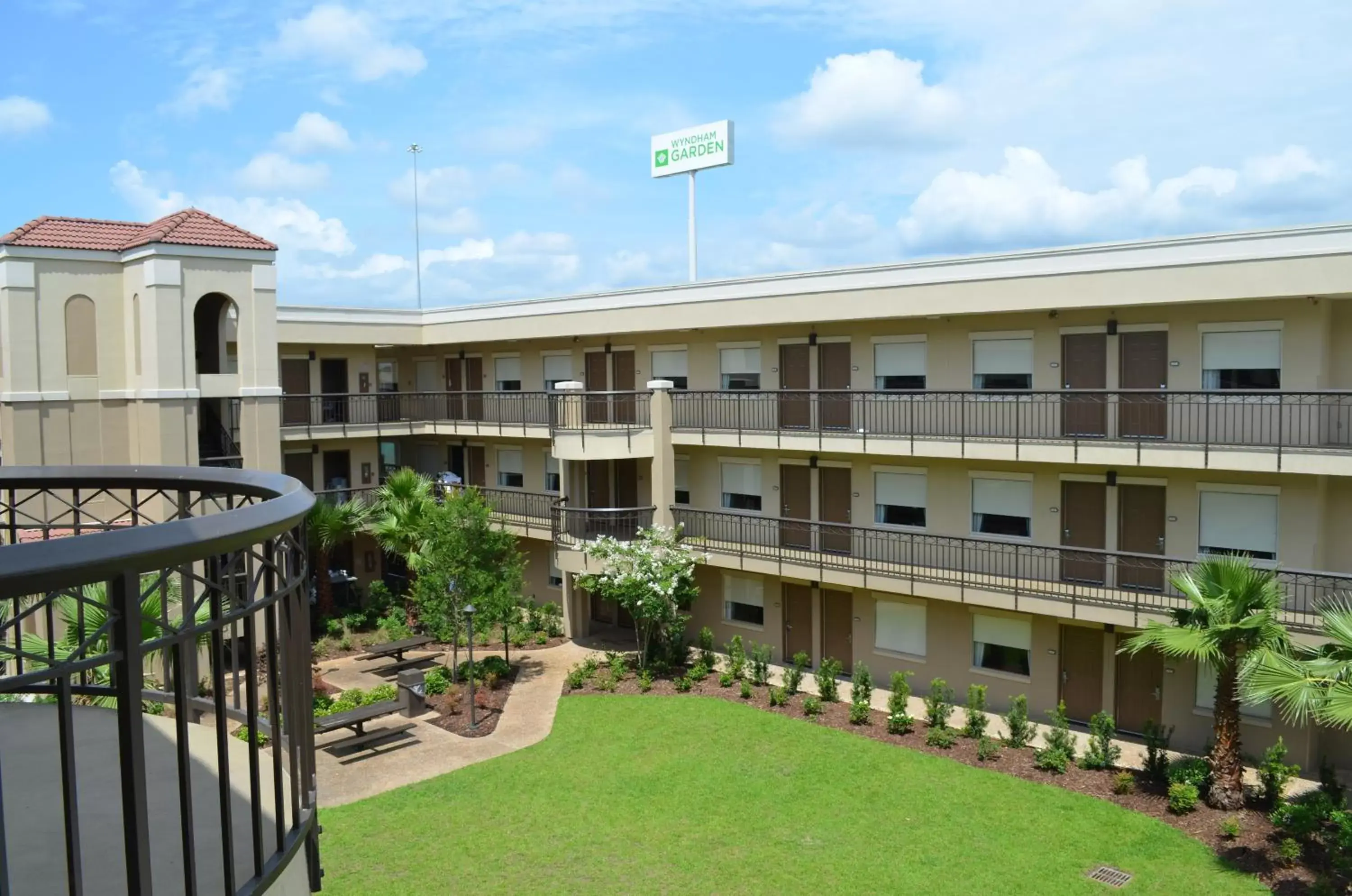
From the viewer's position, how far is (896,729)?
2192 centimetres

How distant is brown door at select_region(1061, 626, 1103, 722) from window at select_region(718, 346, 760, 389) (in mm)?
10227

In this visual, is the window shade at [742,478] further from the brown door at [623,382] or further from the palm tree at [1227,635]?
the palm tree at [1227,635]

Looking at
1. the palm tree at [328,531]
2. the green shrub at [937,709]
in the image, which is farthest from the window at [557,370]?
the green shrub at [937,709]

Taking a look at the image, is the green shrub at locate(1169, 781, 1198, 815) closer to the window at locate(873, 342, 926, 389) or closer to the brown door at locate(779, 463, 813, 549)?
the window at locate(873, 342, 926, 389)

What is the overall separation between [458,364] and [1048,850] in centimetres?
2600

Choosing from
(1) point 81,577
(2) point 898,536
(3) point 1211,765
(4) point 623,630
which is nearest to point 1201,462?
(3) point 1211,765

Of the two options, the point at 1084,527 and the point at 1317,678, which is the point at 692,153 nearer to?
the point at 1084,527

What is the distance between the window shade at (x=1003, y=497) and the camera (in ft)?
77.2

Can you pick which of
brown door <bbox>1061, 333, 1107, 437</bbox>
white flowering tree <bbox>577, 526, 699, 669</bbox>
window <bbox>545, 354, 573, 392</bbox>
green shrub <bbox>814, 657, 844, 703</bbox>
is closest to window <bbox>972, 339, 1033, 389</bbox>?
brown door <bbox>1061, 333, 1107, 437</bbox>

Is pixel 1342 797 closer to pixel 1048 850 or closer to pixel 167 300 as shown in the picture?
pixel 1048 850

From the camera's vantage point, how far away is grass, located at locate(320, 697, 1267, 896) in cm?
1557

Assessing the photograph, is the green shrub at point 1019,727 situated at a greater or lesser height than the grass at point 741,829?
greater

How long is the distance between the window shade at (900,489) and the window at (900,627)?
97.5 inches

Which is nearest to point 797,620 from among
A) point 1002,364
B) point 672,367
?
point 672,367
